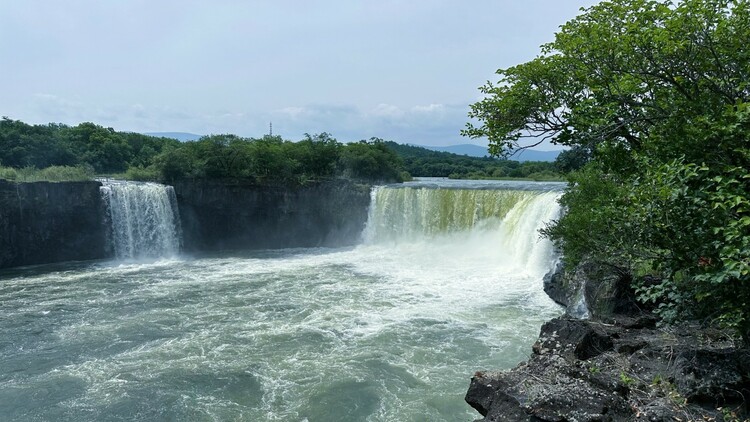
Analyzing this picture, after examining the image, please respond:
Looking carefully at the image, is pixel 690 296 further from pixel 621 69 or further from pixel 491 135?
pixel 491 135

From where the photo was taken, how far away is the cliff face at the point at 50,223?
77.1ft

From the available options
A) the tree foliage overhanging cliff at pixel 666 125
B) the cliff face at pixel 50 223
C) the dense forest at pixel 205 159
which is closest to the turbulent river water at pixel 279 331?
the cliff face at pixel 50 223

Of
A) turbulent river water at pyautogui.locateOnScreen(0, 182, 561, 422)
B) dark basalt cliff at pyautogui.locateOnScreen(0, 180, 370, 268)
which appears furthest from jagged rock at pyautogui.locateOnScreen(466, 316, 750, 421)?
dark basalt cliff at pyautogui.locateOnScreen(0, 180, 370, 268)

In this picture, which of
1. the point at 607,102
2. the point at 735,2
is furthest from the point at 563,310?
the point at 735,2

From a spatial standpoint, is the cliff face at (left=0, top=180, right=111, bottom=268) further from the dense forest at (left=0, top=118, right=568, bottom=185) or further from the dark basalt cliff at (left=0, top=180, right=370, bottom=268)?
the dense forest at (left=0, top=118, right=568, bottom=185)

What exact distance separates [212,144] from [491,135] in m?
23.7

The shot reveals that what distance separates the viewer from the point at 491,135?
860 centimetres

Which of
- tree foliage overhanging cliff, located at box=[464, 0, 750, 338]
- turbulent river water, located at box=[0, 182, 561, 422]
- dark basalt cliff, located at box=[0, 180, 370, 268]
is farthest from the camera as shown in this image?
dark basalt cliff, located at box=[0, 180, 370, 268]

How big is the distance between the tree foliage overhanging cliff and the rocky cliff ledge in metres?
0.50

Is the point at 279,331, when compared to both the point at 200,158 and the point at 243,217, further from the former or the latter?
the point at 200,158

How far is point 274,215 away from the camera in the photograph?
30250mm

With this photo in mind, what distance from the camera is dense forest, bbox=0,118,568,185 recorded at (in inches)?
1126

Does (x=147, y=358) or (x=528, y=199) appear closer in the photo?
(x=147, y=358)

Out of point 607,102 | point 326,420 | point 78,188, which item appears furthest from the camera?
point 78,188
